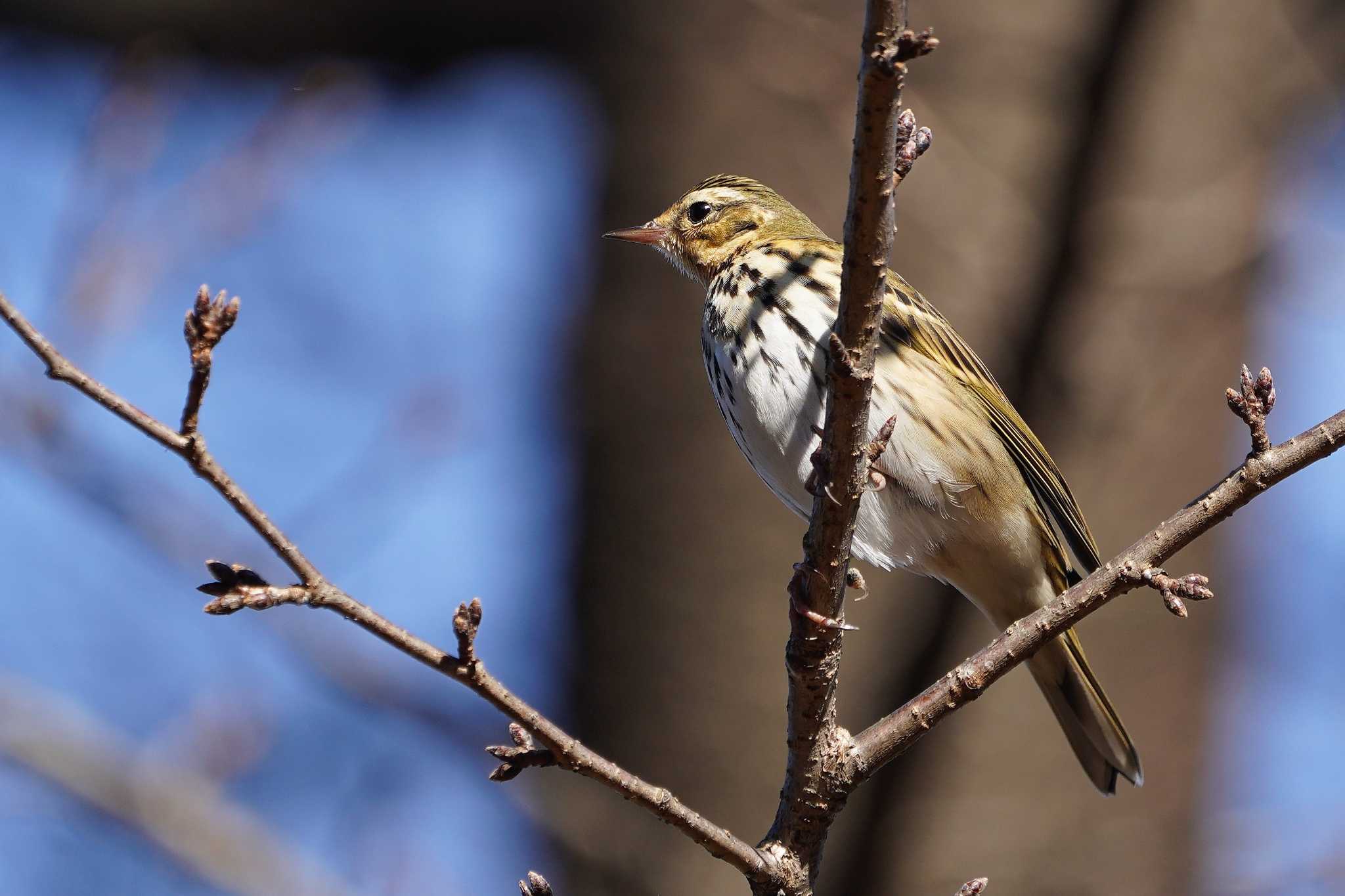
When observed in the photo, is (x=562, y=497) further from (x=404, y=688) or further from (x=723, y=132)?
(x=723, y=132)

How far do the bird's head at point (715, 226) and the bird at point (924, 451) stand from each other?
24cm

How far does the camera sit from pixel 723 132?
6770 mm

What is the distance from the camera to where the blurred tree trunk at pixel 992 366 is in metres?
5.39

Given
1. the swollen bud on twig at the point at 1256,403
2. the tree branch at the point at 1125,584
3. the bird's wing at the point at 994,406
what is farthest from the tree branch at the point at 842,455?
the bird's wing at the point at 994,406

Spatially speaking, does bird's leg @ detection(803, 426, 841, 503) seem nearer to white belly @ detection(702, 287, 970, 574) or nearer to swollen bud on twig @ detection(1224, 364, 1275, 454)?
swollen bud on twig @ detection(1224, 364, 1275, 454)

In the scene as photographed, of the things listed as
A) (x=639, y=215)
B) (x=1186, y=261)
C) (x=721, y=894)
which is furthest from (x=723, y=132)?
(x=721, y=894)

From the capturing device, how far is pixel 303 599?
2031mm

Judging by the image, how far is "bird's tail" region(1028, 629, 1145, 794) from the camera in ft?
13.9

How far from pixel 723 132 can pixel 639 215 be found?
1.92 feet

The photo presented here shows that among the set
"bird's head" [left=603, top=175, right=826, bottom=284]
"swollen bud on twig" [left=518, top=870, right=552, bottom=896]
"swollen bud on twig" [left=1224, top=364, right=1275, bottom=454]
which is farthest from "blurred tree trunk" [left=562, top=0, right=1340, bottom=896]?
"swollen bud on twig" [left=518, top=870, right=552, bottom=896]

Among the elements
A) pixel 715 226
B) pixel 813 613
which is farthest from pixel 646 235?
pixel 813 613

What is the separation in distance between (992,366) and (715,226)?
1.39 metres

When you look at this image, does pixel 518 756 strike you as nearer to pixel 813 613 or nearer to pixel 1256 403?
pixel 813 613

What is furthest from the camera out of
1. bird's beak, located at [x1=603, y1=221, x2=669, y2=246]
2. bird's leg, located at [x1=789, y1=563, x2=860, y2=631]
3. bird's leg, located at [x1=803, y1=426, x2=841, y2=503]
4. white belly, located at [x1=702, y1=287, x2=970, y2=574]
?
bird's beak, located at [x1=603, y1=221, x2=669, y2=246]
